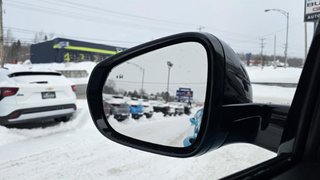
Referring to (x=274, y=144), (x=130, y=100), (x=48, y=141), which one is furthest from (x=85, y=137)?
(x=274, y=144)

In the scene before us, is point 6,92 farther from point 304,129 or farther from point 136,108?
point 304,129

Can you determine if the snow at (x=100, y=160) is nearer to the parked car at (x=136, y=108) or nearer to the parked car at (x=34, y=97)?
the parked car at (x=34, y=97)

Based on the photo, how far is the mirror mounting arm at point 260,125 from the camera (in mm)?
1350

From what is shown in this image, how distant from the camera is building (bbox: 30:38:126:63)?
4947 cm

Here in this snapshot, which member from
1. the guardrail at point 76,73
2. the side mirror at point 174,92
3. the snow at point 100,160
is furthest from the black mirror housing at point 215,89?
the guardrail at point 76,73

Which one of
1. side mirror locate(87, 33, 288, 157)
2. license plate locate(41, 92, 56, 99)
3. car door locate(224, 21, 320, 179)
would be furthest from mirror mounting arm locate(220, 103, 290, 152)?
license plate locate(41, 92, 56, 99)

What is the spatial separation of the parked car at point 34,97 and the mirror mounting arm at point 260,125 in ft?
22.3

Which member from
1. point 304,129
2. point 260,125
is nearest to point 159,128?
point 260,125

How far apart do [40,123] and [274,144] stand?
26.2ft

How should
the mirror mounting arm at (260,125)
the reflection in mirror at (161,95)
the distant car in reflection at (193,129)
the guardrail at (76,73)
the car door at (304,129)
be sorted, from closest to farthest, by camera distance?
the car door at (304,129), the mirror mounting arm at (260,125), the distant car in reflection at (193,129), the reflection in mirror at (161,95), the guardrail at (76,73)

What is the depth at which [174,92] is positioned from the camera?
5.55ft

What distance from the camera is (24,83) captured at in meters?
7.58

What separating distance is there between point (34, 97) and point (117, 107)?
A: 20.0 feet

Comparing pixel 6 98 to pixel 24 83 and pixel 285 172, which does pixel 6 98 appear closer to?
pixel 24 83
